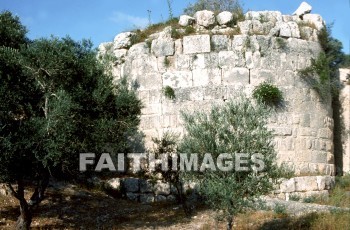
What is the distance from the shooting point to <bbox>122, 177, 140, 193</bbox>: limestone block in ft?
43.7

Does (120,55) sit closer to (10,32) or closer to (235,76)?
(235,76)

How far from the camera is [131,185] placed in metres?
13.3

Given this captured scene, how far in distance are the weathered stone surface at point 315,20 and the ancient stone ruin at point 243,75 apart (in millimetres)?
496

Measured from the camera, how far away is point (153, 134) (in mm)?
13805

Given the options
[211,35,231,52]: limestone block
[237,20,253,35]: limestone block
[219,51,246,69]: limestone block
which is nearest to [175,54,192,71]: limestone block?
[211,35,231,52]: limestone block

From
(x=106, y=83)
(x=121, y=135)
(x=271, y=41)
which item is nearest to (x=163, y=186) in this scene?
(x=121, y=135)

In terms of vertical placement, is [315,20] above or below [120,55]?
above

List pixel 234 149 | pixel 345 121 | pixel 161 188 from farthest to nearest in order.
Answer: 1. pixel 345 121
2. pixel 161 188
3. pixel 234 149

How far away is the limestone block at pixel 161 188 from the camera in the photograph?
13172 millimetres

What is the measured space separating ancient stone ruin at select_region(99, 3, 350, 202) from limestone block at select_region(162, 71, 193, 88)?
0.03 metres

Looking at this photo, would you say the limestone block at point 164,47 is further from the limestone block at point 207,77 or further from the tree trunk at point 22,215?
the tree trunk at point 22,215

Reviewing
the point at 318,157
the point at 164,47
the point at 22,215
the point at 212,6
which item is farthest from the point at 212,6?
the point at 22,215

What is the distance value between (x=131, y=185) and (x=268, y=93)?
4.64m

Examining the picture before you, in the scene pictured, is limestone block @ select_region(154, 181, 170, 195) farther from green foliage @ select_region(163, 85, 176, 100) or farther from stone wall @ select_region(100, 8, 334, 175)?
green foliage @ select_region(163, 85, 176, 100)
